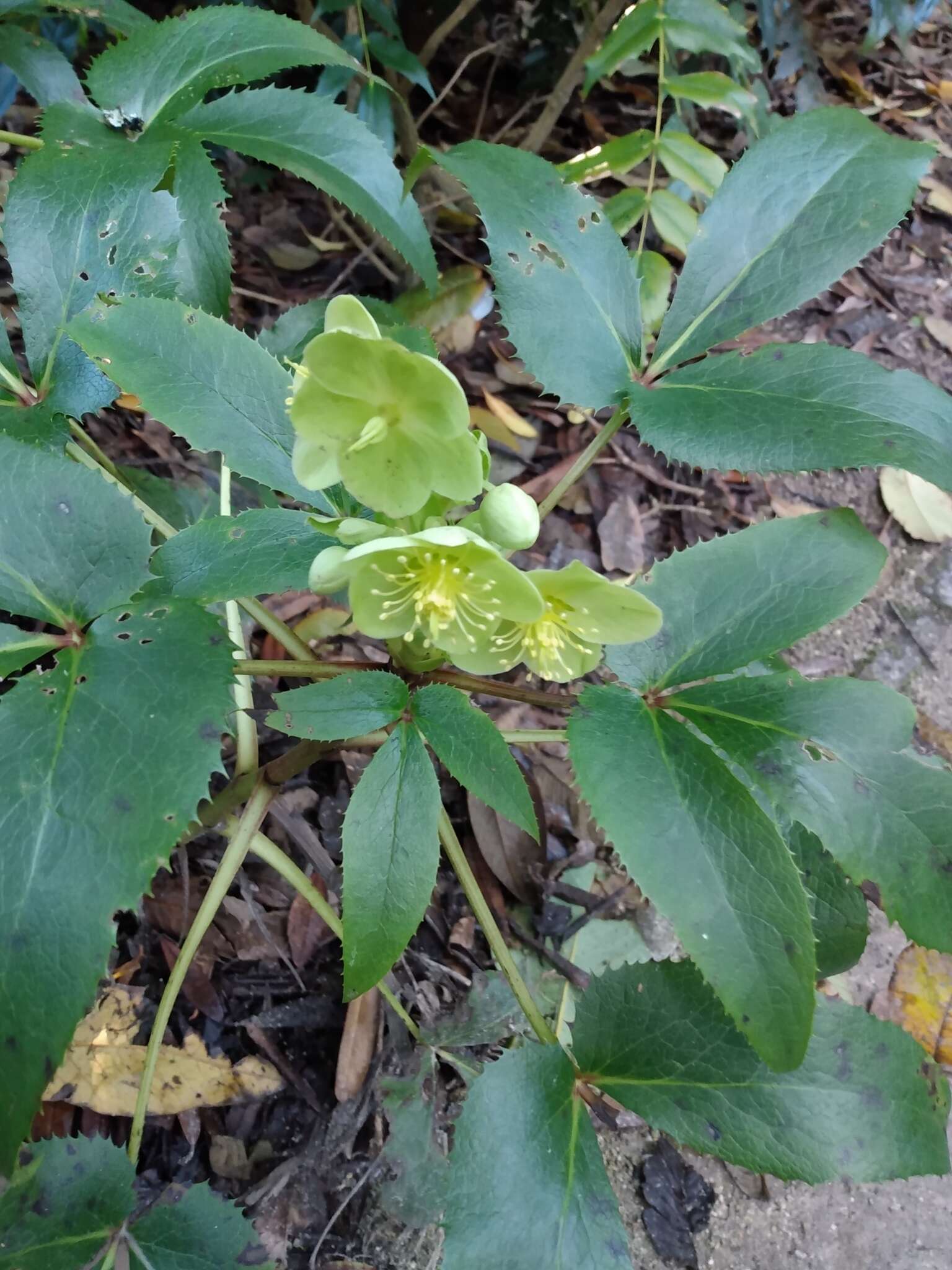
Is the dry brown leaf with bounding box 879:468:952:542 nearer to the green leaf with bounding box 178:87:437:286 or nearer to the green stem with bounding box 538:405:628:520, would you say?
the green stem with bounding box 538:405:628:520

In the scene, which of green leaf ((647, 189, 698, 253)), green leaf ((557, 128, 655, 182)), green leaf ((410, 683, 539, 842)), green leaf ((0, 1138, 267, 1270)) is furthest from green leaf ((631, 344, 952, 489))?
green leaf ((0, 1138, 267, 1270))

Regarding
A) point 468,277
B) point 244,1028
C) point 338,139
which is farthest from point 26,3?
point 244,1028

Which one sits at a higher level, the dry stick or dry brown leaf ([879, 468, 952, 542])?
the dry stick

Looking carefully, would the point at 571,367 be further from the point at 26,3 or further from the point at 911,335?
the point at 911,335

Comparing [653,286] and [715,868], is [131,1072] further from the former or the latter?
[653,286]

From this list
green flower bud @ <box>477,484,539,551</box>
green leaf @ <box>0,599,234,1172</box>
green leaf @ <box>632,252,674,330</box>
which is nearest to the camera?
green leaf @ <box>0,599,234,1172</box>

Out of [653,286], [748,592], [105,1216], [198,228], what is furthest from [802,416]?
[105,1216]

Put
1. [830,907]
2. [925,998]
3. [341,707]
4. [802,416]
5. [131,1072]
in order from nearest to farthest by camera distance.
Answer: [341,707], [802,416], [830,907], [131,1072], [925,998]
